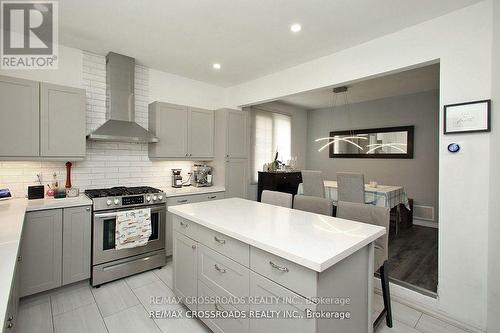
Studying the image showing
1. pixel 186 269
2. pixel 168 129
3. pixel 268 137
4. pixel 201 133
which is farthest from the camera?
pixel 268 137

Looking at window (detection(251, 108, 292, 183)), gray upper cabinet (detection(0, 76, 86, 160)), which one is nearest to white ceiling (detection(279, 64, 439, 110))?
window (detection(251, 108, 292, 183))

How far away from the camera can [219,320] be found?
1761 mm

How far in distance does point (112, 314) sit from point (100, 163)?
190 cm

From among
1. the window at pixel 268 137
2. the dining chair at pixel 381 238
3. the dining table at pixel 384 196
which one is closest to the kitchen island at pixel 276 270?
the dining chair at pixel 381 238

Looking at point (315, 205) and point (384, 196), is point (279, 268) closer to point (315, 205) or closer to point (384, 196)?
point (315, 205)

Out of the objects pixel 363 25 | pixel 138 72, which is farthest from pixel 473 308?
pixel 138 72

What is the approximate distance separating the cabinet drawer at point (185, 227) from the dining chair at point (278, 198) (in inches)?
39.0

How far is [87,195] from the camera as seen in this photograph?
2863 millimetres

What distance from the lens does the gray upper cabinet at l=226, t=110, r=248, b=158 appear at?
404cm

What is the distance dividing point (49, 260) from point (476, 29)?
446 centimetres

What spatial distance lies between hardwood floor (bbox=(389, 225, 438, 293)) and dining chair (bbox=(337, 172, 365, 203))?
0.94 m

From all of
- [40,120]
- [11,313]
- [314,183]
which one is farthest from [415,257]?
[40,120]

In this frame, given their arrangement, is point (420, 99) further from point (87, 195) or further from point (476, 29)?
point (87, 195)

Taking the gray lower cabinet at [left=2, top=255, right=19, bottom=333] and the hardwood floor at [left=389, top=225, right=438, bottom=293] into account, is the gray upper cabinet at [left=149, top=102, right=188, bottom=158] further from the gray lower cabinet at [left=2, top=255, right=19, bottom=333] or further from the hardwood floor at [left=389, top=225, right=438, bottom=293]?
the hardwood floor at [left=389, top=225, right=438, bottom=293]
